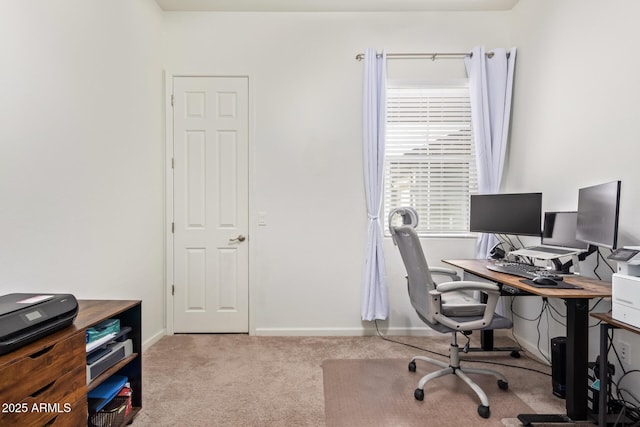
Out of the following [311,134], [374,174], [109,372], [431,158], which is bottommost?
[109,372]

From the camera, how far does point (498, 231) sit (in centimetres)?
261

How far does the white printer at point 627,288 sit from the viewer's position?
1417 mm

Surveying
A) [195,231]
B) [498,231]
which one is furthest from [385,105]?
[195,231]

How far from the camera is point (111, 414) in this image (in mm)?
1658

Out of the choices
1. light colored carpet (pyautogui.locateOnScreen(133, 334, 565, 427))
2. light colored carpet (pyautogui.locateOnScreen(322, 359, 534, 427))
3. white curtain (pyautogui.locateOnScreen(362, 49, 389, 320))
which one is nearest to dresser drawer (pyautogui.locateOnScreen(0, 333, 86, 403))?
light colored carpet (pyautogui.locateOnScreen(133, 334, 565, 427))

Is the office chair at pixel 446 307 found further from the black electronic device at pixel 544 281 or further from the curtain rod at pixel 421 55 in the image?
the curtain rod at pixel 421 55

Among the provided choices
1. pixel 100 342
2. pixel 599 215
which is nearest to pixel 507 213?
pixel 599 215

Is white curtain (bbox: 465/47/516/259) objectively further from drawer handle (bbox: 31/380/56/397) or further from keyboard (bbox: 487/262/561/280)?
drawer handle (bbox: 31/380/56/397)

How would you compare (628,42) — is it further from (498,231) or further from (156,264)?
(156,264)

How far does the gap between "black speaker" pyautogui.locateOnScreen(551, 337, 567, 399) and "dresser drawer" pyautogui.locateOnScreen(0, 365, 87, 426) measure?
8.77ft

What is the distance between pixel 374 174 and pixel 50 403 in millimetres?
2644

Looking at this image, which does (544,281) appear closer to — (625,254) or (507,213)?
(625,254)

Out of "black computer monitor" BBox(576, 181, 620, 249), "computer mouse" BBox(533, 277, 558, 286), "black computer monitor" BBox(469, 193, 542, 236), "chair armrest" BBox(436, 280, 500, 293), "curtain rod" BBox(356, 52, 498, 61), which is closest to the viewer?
"black computer monitor" BBox(576, 181, 620, 249)

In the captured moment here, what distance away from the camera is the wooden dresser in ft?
3.56
